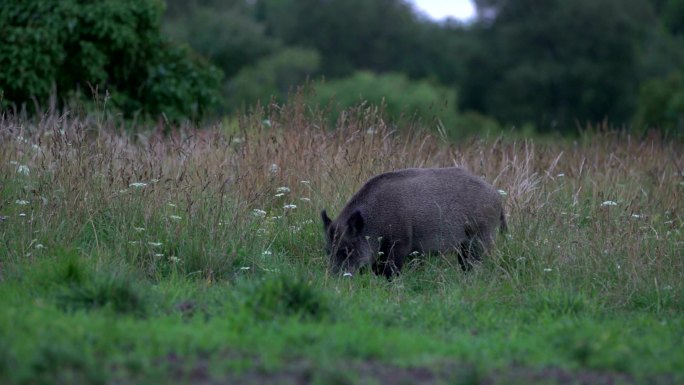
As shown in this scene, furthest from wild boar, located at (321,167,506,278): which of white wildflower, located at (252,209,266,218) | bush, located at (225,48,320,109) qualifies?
bush, located at (225,48,320,109)

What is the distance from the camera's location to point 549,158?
1281 cm

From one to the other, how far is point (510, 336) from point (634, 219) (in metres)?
3.63

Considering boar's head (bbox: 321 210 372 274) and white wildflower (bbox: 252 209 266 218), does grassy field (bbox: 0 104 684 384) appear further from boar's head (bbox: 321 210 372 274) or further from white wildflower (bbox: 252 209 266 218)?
boar's head (bbox: 321 210 372 274)

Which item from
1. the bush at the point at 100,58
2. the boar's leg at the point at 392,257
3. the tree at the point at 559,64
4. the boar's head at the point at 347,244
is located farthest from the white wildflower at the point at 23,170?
the tree at the point at 559,64

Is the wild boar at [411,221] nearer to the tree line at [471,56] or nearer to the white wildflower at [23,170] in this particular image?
the white wildflower at [23,170]

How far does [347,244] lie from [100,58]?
837 centimetres

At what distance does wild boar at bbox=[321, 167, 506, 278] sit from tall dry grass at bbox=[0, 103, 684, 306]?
346mm

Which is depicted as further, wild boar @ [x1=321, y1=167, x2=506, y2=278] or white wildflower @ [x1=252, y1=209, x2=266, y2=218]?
white wildflower @ [x1=252, y1=209, x2=266, y2=218]

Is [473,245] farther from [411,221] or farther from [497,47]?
[497,47]

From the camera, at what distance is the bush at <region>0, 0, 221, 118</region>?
49.9 feet

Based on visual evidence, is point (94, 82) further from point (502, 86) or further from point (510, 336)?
point (502, 86)

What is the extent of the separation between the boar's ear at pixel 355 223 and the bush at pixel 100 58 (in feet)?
23.1

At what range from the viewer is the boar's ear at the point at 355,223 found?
9.04 meters

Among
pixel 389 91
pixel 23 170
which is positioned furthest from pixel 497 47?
pixel 23 170
